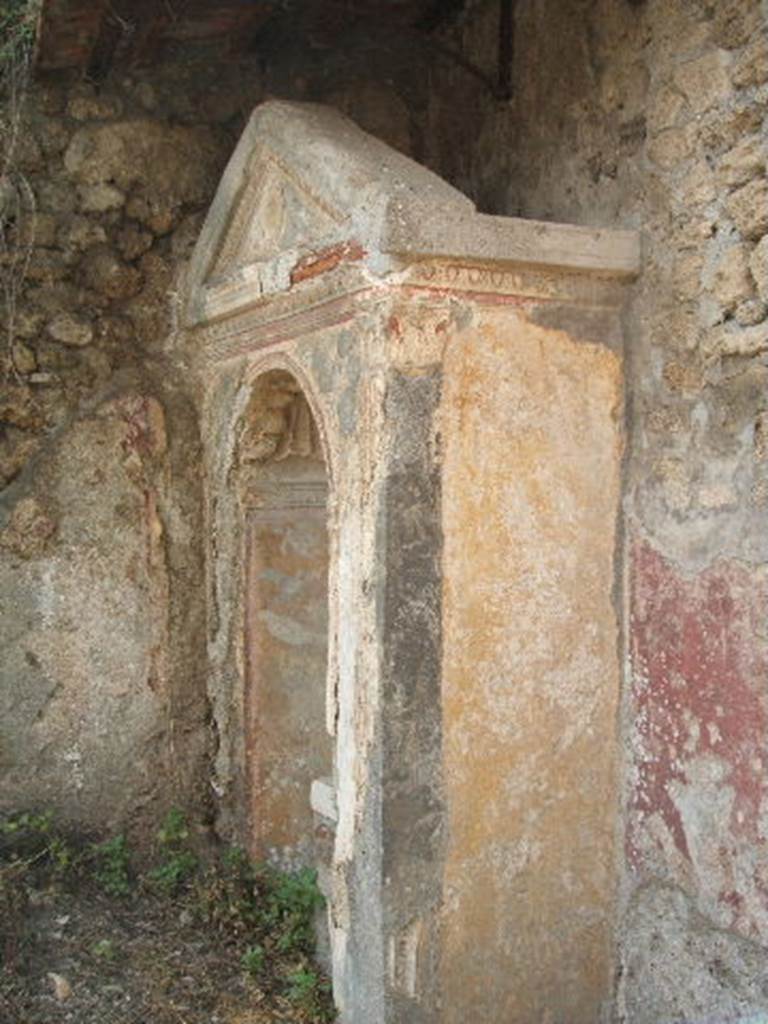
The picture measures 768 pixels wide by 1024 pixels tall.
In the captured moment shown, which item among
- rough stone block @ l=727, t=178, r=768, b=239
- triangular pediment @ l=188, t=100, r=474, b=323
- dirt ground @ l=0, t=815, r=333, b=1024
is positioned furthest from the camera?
dirt ground @ l=0, t=815, r=333, b=1024

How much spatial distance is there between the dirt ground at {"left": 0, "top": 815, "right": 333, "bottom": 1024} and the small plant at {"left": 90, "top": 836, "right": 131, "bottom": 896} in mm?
28

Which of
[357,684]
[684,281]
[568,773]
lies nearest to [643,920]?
[568,773]

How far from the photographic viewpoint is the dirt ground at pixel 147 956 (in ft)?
13.3

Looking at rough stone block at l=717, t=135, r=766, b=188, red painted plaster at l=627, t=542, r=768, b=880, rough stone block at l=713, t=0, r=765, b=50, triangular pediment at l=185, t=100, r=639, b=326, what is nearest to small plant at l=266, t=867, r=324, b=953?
red painted plaster at l=627, t=542, r=768, b=880

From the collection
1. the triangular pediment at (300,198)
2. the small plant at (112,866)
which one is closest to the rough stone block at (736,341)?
the triangular pediment at (300,198)

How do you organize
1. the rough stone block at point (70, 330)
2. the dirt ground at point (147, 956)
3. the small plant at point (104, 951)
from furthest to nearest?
the rough stone block at point (70, 330), the small plant at point (104, 951), the dirt ground at point (147, 956)

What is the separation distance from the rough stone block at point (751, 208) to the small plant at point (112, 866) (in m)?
3.36

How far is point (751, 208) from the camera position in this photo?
10.8 ft

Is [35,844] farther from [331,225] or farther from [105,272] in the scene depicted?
[331,225]

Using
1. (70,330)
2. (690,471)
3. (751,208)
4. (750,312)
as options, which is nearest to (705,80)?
(751,208)

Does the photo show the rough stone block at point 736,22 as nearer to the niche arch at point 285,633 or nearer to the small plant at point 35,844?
→ the niche arch at point 285,633

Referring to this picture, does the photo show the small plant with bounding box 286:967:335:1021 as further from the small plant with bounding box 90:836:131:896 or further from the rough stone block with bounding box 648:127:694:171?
the rough stone block with bounding box 648:127:694:171

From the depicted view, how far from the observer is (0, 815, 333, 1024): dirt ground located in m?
4.05

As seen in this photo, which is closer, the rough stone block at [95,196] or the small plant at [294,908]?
the small plant at [294,908]
